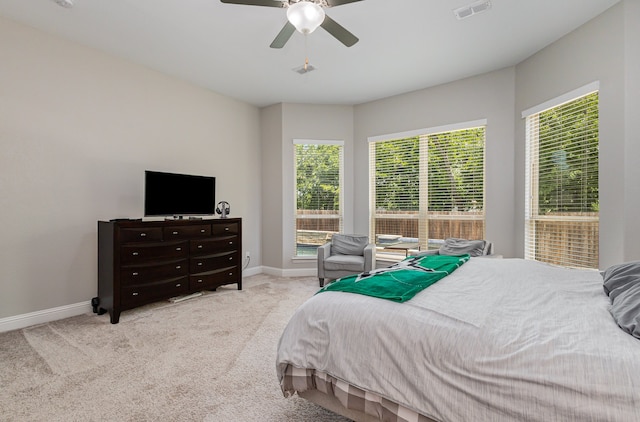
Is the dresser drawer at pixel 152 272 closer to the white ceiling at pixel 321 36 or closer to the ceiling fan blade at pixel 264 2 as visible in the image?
the white ceiling at pixel 321 36

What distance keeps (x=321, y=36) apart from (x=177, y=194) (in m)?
2.56

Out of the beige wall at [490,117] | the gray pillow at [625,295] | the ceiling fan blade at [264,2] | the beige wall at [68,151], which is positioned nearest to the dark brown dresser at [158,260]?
the beige wall at [68,151]

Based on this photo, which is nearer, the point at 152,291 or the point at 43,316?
the point at 43,316

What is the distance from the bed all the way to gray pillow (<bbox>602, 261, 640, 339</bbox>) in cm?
3

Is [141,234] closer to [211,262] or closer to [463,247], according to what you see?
[211,262]

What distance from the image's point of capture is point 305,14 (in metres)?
2.08

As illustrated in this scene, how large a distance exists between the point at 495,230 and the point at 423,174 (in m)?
1.31

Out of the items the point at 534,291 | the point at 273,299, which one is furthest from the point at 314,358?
the point at 273,299

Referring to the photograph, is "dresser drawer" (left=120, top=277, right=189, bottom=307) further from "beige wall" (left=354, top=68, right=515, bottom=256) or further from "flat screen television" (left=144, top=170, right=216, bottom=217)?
"beige wall" (left=354, top=68, right=515, bottom=256)

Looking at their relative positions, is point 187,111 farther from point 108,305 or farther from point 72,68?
point 108,305

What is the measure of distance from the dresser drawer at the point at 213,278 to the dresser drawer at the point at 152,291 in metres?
0.11

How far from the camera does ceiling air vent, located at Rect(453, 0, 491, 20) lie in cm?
277

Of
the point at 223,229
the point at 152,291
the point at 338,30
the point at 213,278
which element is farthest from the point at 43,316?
the point at 338,30

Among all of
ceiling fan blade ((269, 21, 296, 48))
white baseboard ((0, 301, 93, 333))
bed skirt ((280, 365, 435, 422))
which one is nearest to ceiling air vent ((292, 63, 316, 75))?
ceiling fan blade ((269, 21, 296, 48))
